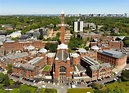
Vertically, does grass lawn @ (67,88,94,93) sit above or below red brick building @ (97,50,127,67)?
below

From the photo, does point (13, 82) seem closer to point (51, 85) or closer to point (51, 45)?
point (51, 85)

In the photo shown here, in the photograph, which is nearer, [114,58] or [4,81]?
[4,81]

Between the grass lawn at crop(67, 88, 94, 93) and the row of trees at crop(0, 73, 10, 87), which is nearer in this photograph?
the grass lawn at crop(67, 88, 94, 93)

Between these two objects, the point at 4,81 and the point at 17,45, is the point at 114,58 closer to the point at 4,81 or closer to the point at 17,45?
the point at 4,81

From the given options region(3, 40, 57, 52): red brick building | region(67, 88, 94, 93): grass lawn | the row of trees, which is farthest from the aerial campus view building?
region(3, 40, 57, 52): red brick building

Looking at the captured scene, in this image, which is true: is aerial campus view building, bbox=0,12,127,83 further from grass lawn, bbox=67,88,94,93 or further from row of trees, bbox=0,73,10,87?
row of trees, bbox=0,73,10,87

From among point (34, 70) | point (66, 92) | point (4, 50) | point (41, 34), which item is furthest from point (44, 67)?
point (41, 34)

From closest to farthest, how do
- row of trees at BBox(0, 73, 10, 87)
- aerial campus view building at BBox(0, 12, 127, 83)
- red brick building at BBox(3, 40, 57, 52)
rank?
row of trees at BBox(0, 73, 10, 87), aerial campus view building at BBox(0, 12, 127, 83), red brick building at BBox(3, 40, 57, 52)

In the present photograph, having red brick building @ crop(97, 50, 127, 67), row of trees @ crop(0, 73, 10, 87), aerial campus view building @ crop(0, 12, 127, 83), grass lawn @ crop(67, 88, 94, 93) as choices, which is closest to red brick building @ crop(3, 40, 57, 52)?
aerial campus view building @ crop(0, 12, 127, 83)

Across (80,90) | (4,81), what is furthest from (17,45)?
(80,90)

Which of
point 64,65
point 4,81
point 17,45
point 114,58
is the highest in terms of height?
point 64,65

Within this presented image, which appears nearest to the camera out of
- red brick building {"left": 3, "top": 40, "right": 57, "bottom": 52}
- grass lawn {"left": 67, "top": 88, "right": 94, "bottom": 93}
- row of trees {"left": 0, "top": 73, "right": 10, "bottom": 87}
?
grass lawn {"left": 67, "top": 88, "right": 94, "bottom": 93}
